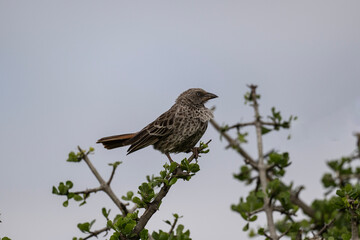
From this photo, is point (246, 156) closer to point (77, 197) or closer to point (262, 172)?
point (262, 172)

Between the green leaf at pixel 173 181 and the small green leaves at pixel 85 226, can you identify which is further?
the small green leaves at pixel 85 226

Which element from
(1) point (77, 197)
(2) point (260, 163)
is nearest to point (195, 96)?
(2) point (260, 163)

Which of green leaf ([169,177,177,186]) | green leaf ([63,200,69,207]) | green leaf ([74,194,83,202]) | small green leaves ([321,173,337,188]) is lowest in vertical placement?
green leaf ([169,177,177,186])

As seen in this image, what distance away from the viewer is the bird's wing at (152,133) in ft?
21.8

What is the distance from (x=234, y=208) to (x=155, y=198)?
1.26 m

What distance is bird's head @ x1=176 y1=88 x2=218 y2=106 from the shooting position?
7.41 meters

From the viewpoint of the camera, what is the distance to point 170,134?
675 centimetres

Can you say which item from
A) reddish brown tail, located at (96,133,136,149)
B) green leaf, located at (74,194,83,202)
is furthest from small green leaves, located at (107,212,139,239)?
reddish brown tail, located at (96,133,136,149)

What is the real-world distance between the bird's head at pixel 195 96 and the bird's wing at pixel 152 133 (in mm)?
540

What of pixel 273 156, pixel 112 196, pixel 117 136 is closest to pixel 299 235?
pixel 273 156

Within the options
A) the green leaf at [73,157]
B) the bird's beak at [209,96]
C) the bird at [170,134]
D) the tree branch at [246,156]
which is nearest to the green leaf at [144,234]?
the green leaf at [73,157]

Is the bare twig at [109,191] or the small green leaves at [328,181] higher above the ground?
the small green leaves at [328,181]

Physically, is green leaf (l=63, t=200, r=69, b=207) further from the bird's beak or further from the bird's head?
the bird's beak

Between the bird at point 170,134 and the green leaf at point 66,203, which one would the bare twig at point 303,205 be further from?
the green leaf at point 66,203
